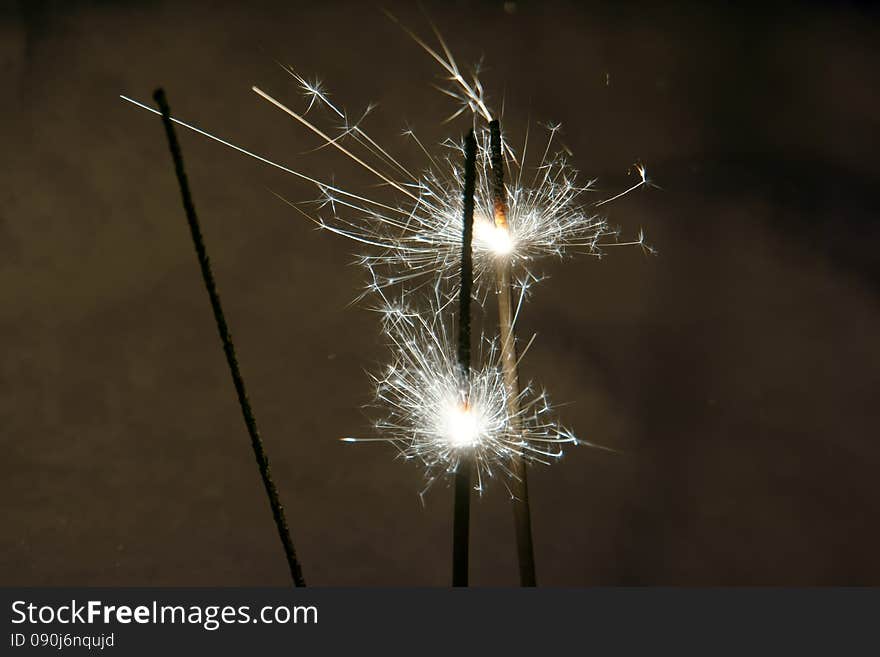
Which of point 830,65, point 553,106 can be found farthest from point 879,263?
point 553,106

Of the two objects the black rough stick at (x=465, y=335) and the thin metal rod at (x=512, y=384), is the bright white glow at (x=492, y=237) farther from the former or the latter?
the black rough stick at (x=465, y=335)

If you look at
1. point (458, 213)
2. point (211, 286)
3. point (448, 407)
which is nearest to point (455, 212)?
point (458, 213)

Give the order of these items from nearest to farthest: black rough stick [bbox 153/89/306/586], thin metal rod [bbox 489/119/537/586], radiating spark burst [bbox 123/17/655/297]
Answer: black rough stick [bbox 153/89/306/586] → thin metal rod [bbox 489/119/537/586] → radiating spark burst [bbox 123/17/655/297]

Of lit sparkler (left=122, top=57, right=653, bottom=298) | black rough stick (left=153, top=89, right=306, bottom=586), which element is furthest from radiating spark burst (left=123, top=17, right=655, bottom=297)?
black rough stick (left=153, top=89, right=306, bottom=586)

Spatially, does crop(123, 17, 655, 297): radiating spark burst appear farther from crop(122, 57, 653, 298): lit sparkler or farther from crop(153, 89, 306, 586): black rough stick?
crop(153, 89, 306, 586): black rough stick

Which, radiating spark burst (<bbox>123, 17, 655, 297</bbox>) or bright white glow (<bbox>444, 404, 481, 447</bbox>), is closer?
bright white glow (<bbox>444, 404, 481, 447</bbox>)

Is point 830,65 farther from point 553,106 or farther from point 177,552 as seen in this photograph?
point 177,552
